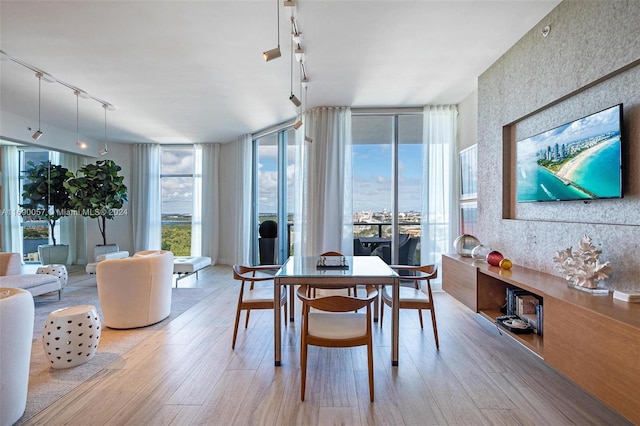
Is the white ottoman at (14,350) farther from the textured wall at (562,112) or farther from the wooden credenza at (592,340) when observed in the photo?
the textured wall at (562,112)

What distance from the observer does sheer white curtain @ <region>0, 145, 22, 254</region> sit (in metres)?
5.13

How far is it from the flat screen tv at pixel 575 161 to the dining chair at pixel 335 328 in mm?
1727

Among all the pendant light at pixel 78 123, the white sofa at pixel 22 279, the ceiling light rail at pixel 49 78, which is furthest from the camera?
the pendant light at pixel 78 123

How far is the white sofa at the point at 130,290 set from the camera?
3275 mm

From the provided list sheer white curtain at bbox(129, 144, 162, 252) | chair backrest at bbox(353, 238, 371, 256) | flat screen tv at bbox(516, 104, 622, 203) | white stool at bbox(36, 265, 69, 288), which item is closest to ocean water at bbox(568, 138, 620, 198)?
flat screen tv at bbox(516, 104, 622, 203)

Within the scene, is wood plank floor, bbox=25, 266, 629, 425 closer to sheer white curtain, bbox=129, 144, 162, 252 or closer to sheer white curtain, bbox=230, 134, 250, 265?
sheer white curtain, bbox=230, 134, 250, 265

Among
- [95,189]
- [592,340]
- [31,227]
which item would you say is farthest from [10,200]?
[592,340]

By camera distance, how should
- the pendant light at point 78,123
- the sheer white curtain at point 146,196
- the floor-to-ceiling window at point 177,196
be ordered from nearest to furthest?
1. the pendant light at point 78,123
2. the sheer white curtain at point 146,196
3. the floor-to-ceiling window at point 177,196

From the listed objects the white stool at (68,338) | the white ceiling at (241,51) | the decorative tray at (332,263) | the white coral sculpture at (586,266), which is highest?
the white ceiling at (241,51)

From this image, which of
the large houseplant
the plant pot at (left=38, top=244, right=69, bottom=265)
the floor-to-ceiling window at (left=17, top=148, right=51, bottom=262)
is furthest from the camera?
the large houseplant

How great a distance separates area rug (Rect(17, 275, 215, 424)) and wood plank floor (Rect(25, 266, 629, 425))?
3.9 inches

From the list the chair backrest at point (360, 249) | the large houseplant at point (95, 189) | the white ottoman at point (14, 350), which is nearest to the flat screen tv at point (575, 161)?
the chair backrest at point (360, 249)

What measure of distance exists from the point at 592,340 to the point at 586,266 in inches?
22.9

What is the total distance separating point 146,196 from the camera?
7496 millimetres
